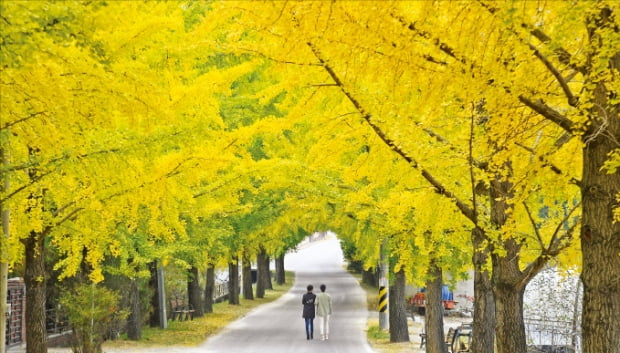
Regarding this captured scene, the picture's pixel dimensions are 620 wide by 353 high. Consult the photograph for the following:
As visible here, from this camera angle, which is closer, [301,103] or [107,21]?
[107,21]

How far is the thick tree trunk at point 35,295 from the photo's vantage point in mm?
10195

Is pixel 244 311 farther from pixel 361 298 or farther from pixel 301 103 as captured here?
pixel 301 103

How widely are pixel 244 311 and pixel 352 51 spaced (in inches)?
1077

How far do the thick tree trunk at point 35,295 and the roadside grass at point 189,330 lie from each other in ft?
30.7

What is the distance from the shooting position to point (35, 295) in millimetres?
10391

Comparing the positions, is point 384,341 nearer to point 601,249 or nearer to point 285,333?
point 285,333

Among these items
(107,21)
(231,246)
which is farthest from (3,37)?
→ (231,246)

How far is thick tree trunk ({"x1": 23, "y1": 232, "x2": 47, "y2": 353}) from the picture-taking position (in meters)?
10.2

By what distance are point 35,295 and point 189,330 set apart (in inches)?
529

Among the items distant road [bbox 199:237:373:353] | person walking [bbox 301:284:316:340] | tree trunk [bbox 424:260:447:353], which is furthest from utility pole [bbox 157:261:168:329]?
tree trunk [bbox 424:260:447:353]

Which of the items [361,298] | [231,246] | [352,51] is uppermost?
[352,51]

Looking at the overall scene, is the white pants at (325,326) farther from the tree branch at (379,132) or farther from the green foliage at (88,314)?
the tree branch at (379,132)

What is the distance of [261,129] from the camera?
808cm

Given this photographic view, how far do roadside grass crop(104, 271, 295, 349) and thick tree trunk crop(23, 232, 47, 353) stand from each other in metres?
9.35
